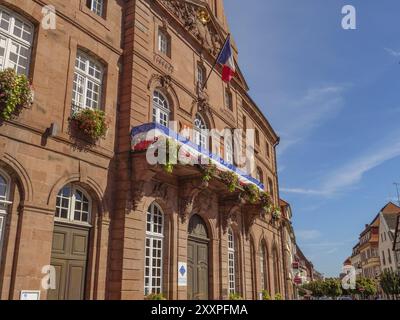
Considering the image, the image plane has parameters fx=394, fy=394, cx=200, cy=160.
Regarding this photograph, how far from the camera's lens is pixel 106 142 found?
41.8ft

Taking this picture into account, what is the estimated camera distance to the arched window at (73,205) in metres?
11.1

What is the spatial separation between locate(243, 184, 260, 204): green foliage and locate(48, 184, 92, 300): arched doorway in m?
8.64

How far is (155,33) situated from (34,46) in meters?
6.22

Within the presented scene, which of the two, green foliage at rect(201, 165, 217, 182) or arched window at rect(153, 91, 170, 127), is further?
arched window at rect(153, 91, 170, 127)

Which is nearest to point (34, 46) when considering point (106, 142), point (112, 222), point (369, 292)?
point (106, 142)

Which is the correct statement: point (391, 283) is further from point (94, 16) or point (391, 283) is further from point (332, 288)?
point (94, 16)

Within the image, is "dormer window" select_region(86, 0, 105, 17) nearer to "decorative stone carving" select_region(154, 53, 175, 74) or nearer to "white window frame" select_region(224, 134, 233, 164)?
"decorative stone carving" select_region(154, 53, 175, 74)

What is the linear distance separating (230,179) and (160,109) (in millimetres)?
4089

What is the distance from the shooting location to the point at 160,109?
52.1 ft

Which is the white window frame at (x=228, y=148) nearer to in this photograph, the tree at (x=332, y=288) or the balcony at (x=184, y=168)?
the balcony at (x=184, y=168)

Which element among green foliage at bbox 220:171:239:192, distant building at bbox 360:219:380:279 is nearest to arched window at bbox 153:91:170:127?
green foliage at bbox 220:171:239:192

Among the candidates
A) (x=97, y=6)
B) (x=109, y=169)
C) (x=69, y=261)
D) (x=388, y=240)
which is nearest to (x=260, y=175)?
(x=109, y=169)

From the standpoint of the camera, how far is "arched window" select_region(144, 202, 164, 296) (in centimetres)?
1357

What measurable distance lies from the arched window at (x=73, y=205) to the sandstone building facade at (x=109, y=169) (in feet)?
0.14
